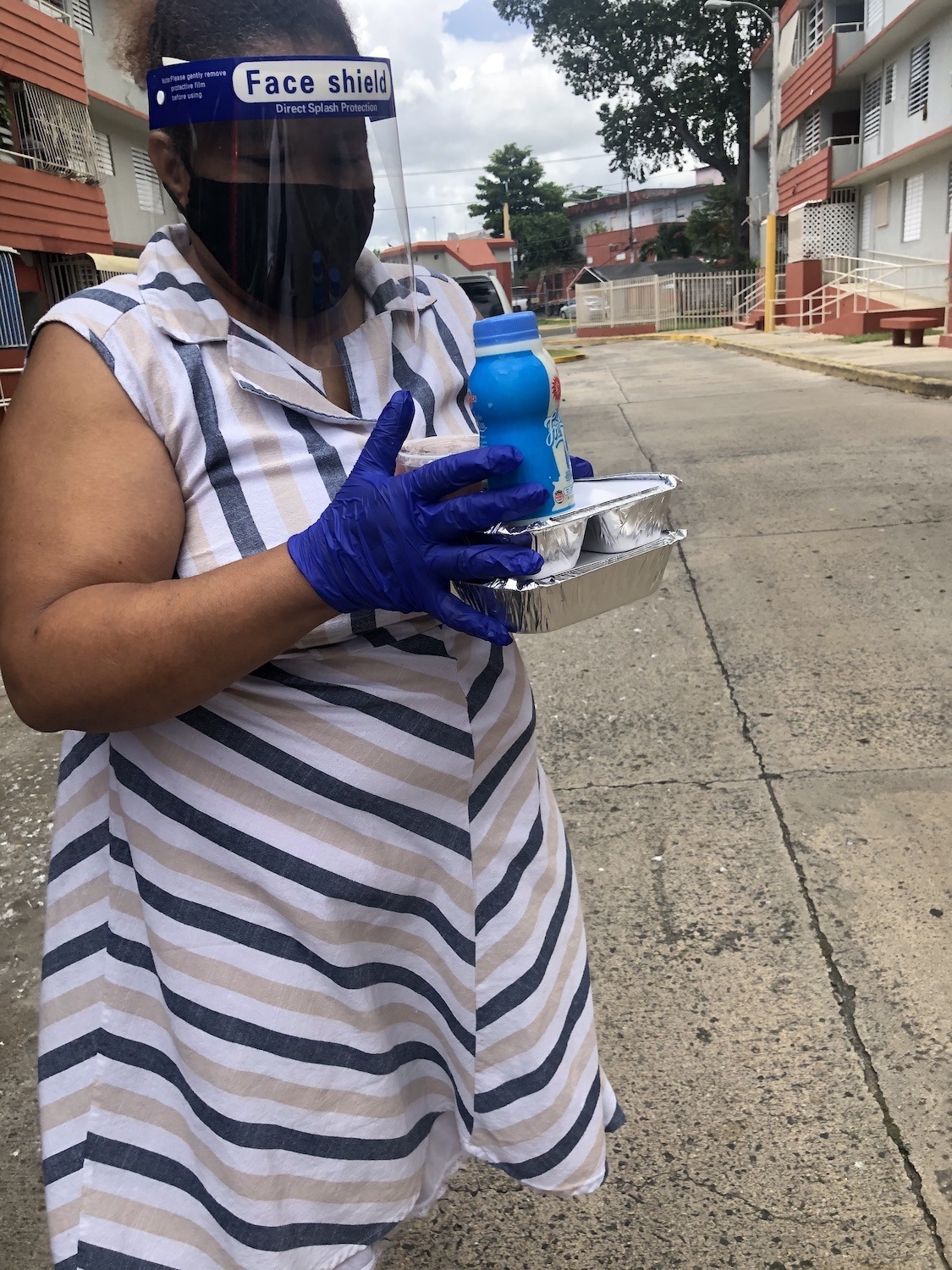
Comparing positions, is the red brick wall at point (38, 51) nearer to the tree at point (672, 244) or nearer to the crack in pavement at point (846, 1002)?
the crack in pavement at point (846, 1002)

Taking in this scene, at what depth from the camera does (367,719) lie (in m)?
1.23

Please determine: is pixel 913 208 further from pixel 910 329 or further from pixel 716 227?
pixel 716 227

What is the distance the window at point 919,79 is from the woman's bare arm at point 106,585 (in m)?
23.9

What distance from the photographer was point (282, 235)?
1180 mm

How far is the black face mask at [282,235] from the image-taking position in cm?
116

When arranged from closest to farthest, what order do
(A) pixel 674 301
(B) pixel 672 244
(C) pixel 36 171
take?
(C) pixel 36 171 < (A) pixel 674 301 < (B) pixel 672 244

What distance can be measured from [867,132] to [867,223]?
2.12 m

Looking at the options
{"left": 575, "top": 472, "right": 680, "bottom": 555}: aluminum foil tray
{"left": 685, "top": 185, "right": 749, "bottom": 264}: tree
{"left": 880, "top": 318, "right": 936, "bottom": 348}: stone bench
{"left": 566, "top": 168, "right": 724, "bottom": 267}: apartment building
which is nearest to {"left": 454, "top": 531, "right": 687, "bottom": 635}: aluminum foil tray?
{"left": 575, "top": 472, "right": 680, "bottom": 555}: aluminum foil tray

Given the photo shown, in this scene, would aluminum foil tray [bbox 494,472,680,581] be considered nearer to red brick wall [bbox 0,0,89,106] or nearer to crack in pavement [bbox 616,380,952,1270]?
crack in pavement [bbox 616,380,952,1270]

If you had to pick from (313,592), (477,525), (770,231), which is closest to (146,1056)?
(313,592)

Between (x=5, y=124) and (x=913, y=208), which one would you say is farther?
(x=913, y=208)

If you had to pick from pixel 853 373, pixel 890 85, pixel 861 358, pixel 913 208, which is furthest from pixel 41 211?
pixel 890 85

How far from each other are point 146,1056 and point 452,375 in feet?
3.14

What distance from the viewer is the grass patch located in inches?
683
